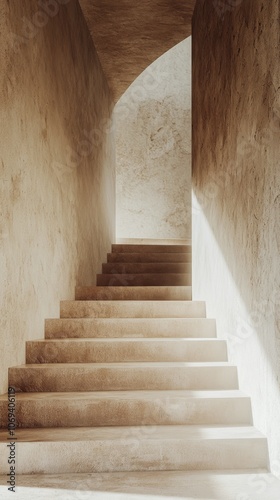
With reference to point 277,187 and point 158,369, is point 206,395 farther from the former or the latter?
point 277,187

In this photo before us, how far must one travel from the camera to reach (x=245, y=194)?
299cm

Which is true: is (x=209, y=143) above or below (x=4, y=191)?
above

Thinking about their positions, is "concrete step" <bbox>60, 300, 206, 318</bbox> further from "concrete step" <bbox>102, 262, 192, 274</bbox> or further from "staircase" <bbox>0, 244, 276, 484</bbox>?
"concrete step" <bbox>102, 262, 192, 274</bbox>

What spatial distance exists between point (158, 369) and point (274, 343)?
0.94 metres

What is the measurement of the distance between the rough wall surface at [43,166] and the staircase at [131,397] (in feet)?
0.83

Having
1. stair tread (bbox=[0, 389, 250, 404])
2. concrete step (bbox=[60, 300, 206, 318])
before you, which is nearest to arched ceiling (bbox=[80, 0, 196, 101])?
concrete step (bbox=[60, 300, 206, 318])

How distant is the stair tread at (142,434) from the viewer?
2574mm

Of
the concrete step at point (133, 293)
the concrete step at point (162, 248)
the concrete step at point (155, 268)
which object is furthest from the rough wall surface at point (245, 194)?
the concrete step at point (162, 248)

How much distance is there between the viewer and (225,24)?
361cm

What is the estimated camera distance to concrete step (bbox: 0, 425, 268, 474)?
250cm

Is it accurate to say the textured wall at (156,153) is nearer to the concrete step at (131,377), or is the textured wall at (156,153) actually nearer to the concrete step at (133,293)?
the concrete step at (133,293)

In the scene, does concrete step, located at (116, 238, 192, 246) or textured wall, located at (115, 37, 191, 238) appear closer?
concrete step, located at (116, 238, 192, 246)

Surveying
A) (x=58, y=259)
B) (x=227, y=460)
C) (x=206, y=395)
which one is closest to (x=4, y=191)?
(x=58, y=259)

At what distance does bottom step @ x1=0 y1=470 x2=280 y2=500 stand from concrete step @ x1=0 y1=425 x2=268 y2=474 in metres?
0.05
